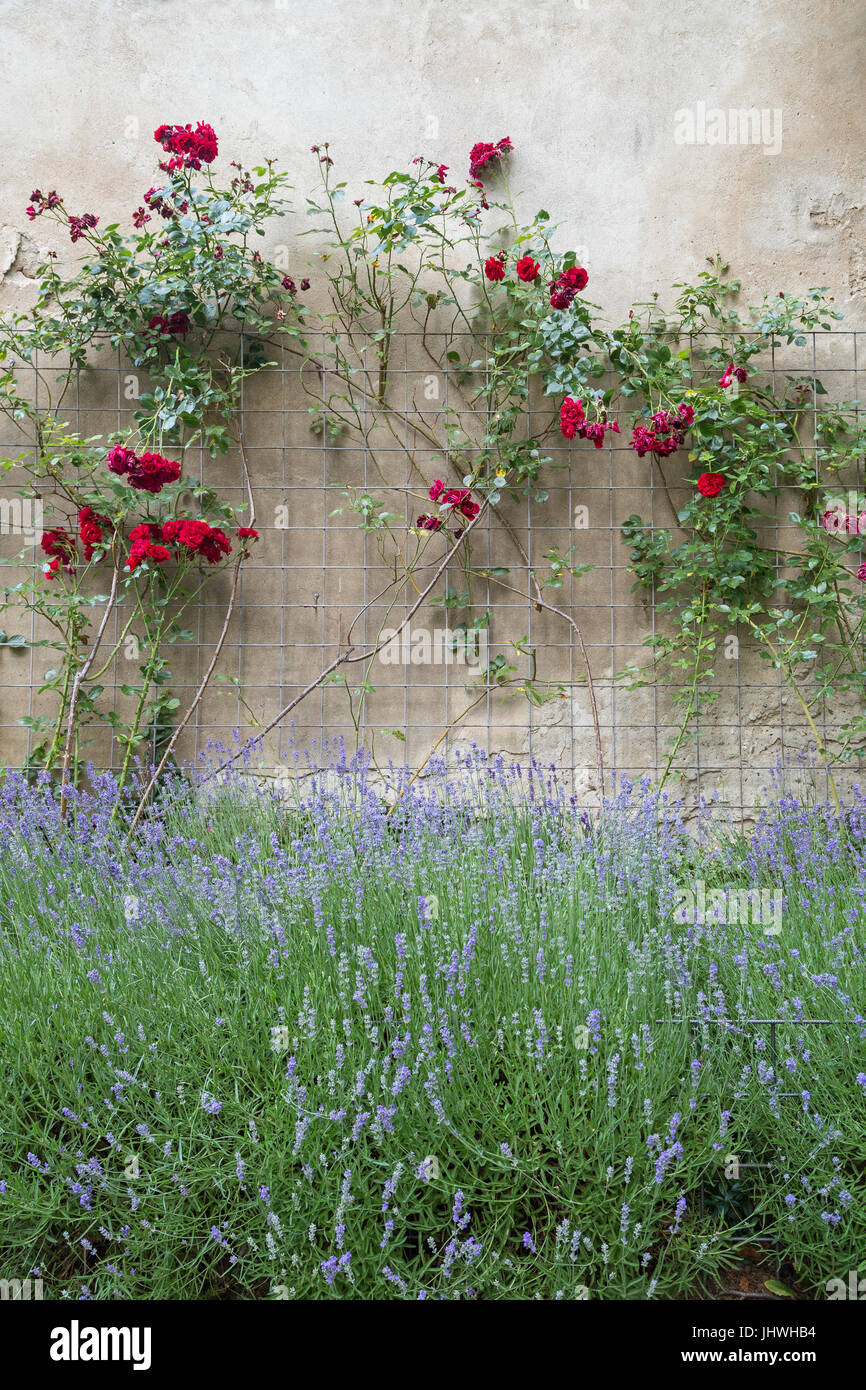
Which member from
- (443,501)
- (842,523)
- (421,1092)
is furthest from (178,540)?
(842,523)

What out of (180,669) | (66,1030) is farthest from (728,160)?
(66,1030)

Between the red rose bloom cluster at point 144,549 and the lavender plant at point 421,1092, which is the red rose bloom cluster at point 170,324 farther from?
the lavender plant at point 421,1092

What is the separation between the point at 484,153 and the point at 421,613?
185 cm

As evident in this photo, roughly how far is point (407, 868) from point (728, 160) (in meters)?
3.38

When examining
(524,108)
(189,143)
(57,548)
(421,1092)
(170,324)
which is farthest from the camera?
→ (524,108)

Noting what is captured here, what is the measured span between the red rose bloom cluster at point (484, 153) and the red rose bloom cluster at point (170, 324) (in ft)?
4.29

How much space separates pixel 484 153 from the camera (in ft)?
12.4

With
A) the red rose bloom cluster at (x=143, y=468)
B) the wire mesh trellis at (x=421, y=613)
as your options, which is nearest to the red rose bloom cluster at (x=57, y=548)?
the wire mesh trellis at (x=421, y=613)

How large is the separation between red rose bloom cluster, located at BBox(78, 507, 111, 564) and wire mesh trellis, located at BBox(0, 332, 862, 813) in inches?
13.3

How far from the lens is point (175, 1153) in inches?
68.2

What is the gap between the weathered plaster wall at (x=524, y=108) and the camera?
3.93 m

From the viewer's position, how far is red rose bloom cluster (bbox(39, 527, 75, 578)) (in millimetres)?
3658

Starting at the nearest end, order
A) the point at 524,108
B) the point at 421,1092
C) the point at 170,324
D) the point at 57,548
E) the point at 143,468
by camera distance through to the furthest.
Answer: the point at 421,1092, the point at 143,468, the point at 57,548, the point at 170,324, the point at 524,108

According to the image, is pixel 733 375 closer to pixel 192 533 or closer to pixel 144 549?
pixel 192 533
